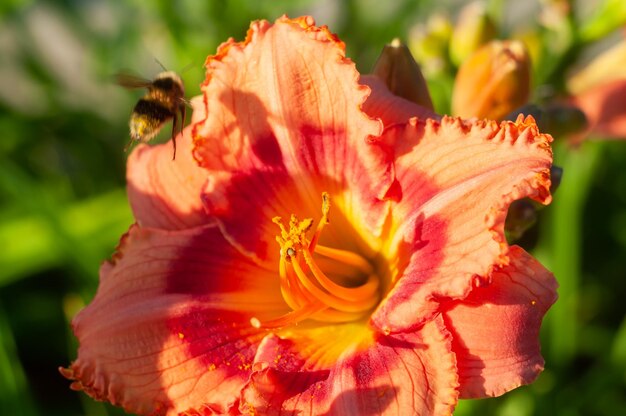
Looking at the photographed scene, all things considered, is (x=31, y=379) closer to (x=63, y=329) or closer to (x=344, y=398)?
(x=63, y=329)

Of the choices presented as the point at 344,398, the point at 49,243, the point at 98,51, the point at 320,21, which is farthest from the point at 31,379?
the point at 320,21

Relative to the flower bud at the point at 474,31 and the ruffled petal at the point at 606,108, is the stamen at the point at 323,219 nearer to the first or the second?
the flower bud at the point at 474,31

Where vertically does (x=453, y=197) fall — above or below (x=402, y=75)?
below

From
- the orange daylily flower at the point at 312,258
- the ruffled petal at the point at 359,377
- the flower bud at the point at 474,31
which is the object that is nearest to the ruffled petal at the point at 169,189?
the orange daylily flower at the point at 312,258

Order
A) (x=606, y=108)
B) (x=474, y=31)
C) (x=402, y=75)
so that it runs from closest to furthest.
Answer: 1. (x=402, y=75)
2. (x=474, y=31)
3. (x=606, y=108)

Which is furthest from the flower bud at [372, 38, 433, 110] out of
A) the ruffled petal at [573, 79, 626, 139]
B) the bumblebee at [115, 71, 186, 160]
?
the ruffled petal at [573, 79, 626, 139]

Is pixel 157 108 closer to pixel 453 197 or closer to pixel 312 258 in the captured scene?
pixel 312 258

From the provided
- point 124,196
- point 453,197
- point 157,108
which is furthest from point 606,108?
point 124,196

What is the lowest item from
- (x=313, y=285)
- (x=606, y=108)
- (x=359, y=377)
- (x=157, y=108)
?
(x=359, y=377)
